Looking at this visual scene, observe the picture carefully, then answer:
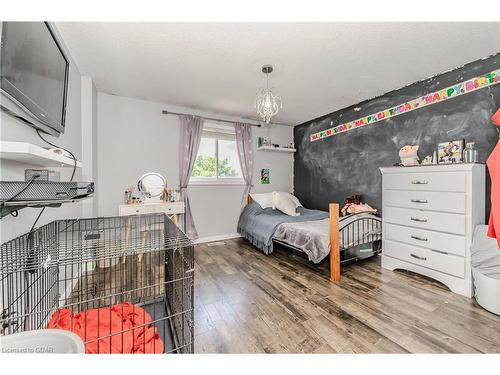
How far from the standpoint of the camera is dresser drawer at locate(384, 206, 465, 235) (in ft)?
6.70

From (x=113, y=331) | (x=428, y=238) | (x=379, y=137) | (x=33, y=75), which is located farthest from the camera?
(x=379, y=137)

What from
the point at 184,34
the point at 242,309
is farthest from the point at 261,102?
the point at 242,309

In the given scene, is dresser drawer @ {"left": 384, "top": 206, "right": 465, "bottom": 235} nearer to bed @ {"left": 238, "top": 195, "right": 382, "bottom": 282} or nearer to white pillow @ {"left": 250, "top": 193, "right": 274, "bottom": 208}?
bed @ {"left": 238, "top": 195, "right": 382, "bottom": 282}

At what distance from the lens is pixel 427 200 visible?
2246 mm

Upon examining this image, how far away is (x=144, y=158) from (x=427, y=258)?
384 cm

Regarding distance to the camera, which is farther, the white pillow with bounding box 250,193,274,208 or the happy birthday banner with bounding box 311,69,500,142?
the white pillow with bounding box 250,193,274,208

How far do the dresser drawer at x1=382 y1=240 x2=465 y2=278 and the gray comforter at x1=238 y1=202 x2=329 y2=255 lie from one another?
3.61ft

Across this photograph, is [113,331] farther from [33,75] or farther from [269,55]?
[269,55]

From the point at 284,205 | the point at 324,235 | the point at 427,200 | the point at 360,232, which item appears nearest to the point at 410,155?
the point at 427,200

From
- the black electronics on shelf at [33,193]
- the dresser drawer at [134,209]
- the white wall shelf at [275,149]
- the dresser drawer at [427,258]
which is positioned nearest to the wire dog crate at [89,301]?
the black electronics on shelf at [33,193]

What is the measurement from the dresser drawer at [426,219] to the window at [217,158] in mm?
2494

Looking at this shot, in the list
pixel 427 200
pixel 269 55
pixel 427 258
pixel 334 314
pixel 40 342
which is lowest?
pixel 334 314

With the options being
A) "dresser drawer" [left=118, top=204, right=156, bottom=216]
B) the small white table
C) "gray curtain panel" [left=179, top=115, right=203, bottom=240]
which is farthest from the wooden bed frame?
"dresser drawer" [left=118, top=204, right=156, bottom=216]
